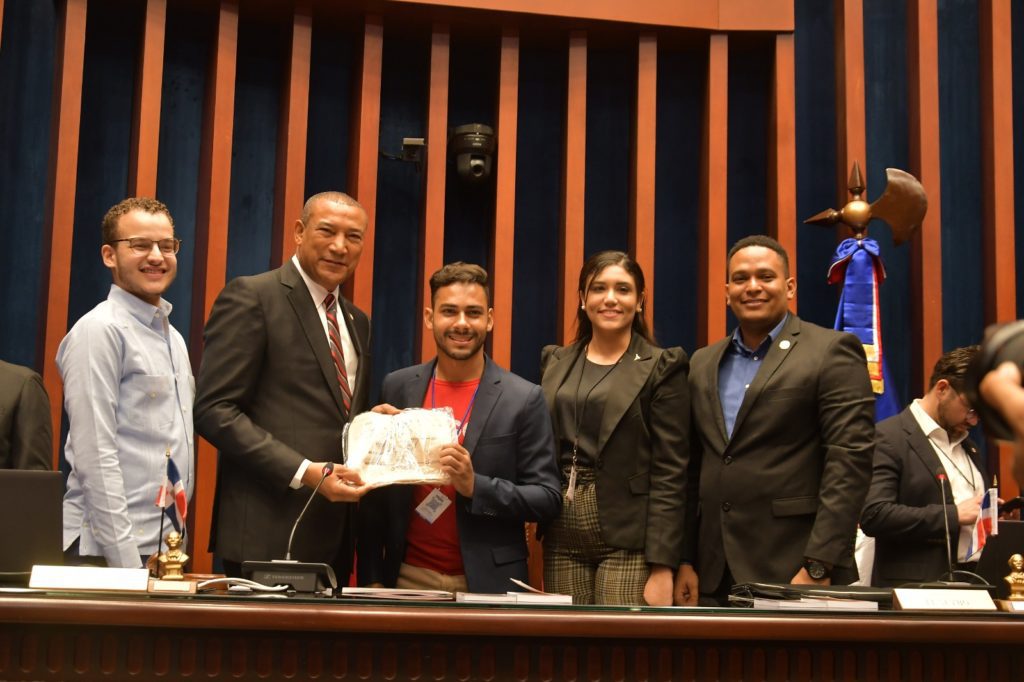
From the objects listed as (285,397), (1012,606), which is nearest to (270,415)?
(285,397)

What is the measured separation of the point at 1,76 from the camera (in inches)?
159

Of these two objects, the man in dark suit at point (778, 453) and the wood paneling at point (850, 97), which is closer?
the man in dark suit at point (778, 453)

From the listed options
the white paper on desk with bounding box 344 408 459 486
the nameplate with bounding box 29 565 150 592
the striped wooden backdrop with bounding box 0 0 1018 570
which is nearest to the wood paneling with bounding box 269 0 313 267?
the striped wooden backdrop with bounding box 0 0 1018 570

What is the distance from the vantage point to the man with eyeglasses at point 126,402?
8.52 ft

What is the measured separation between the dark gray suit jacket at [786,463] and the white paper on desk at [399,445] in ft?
2.67

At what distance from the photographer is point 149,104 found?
393 cm

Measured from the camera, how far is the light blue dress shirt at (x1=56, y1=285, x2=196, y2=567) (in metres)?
2.59

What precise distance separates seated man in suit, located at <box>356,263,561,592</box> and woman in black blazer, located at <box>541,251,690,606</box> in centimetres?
14

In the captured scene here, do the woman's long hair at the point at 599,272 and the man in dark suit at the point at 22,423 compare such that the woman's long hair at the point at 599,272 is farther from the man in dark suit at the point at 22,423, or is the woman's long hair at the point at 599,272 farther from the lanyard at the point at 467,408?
the man in dark suit at the point at 22,423

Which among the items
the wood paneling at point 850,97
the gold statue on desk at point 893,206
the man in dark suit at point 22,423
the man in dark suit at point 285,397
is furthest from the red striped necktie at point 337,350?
the wood paneling at point 850,97

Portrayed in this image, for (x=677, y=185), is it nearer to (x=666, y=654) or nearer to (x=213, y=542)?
(x=213, y=542)

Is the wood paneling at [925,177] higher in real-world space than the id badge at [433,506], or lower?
higher

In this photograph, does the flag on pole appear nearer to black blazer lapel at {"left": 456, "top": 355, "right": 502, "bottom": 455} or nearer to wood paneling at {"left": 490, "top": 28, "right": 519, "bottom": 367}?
wood paneling at {"left": 490, "top": 28, "right": 519, "bottom": 367}

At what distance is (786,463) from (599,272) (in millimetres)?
710
